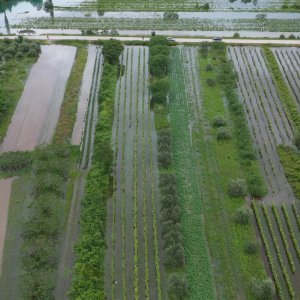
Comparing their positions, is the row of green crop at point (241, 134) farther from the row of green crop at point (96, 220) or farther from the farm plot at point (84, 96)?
the farm plot at point (84, 96)

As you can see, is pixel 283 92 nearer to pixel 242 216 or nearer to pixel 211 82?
pixel 211 82

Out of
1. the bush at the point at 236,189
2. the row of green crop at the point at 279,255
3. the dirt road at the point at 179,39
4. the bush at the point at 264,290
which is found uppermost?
the dirt road at the point at 179,39

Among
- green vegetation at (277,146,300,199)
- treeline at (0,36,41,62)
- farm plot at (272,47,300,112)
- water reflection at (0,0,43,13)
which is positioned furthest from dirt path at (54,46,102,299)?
water reflection at (0,0,43,13)

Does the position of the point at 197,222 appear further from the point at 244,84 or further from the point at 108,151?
the point at 244,84

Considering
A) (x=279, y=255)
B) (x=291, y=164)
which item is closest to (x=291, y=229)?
(x=279, y=255)

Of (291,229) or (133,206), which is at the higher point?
(133,206)

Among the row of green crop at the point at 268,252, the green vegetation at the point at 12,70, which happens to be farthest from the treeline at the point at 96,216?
the row of green crop at the point at 268,252

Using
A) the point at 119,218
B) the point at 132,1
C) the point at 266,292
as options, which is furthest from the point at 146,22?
the point at 266,292
